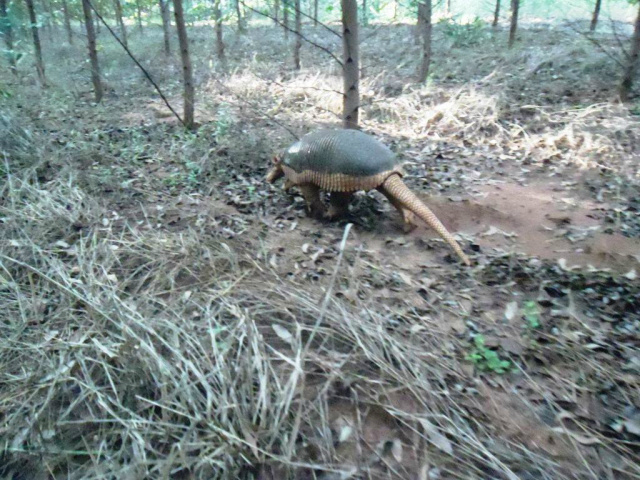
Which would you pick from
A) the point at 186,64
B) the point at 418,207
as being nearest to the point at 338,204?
the point at 418,207

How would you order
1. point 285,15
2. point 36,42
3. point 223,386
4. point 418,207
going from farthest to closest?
point 285,15 < point 36,42 < point 418,207 < point 223,386

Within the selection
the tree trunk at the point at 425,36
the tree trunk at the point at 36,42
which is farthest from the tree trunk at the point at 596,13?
the tree trunk at the point at 36,42

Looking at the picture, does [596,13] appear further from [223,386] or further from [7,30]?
[7,30]

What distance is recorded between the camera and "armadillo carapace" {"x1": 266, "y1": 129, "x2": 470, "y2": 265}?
411 centimetres

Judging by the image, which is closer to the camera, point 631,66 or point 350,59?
point 350,59

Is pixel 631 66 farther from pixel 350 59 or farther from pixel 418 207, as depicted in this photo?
pixel 418 207

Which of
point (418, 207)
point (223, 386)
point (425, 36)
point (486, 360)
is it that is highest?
point (425, 36)

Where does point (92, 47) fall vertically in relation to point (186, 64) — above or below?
above

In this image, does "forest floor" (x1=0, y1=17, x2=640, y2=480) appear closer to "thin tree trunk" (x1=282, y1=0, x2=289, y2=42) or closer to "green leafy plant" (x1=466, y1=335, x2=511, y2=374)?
"green leafy plant" (x1=466, y1=335, x2=511, y2=374)

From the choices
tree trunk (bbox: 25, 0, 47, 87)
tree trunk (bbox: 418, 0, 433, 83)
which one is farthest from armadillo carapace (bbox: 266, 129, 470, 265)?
tree trunk (bbox: 25, 0, 47, 87)

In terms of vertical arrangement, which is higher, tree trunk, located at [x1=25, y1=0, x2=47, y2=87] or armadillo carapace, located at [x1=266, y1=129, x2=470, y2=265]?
tree trunk, located at [x1=25, y1=0, x2=47, y2=87]

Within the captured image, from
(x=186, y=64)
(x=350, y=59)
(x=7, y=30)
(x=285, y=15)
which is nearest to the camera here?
(x=350, y=59)

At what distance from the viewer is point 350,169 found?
4117mm

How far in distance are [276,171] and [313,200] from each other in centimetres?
77
